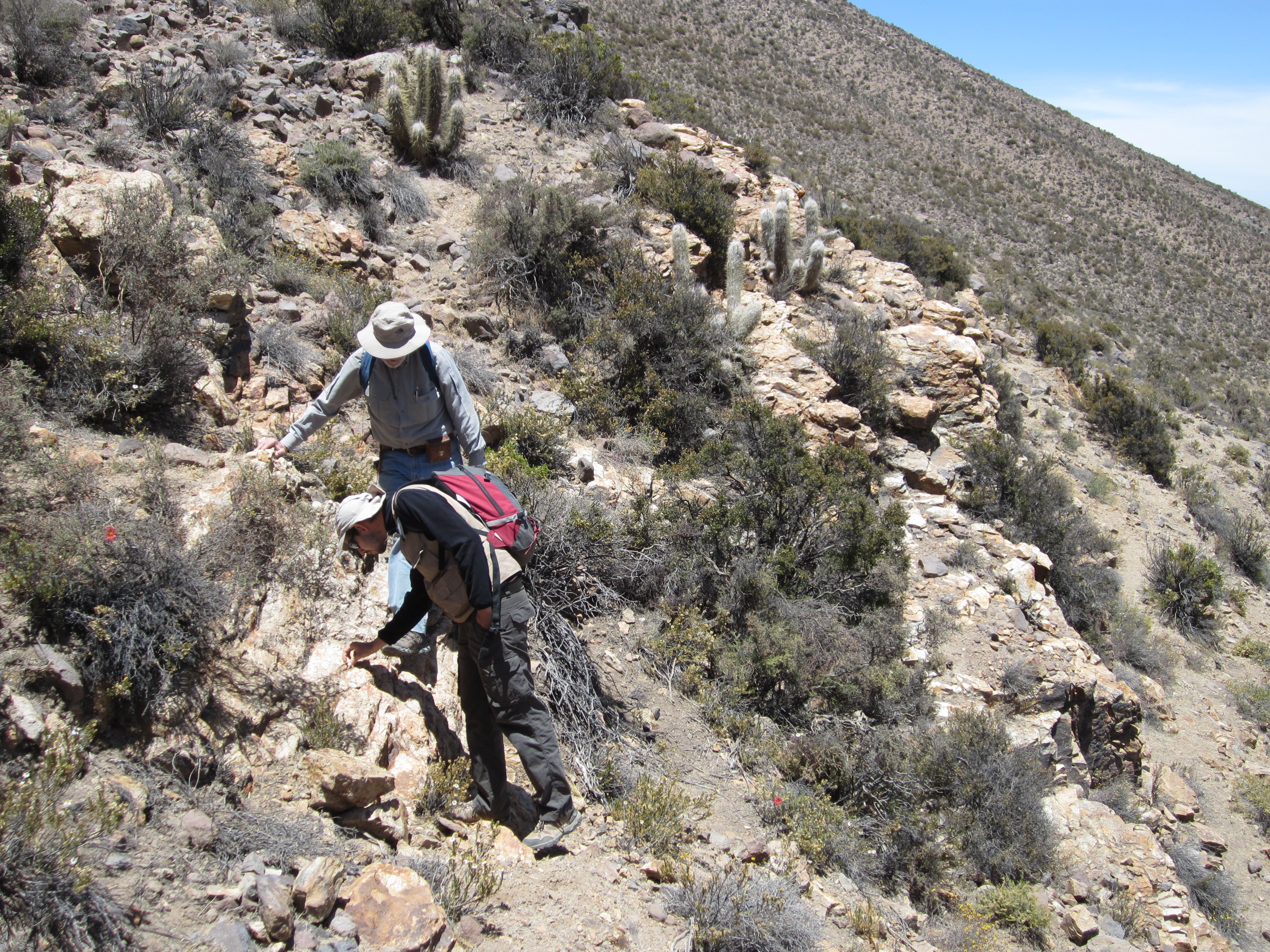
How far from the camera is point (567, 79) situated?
11.0m

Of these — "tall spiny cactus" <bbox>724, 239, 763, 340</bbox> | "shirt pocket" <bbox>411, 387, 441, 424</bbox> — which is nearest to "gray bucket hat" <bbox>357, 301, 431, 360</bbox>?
"shirt pocket" <bbox>411, 387, 441, 424</bbox>

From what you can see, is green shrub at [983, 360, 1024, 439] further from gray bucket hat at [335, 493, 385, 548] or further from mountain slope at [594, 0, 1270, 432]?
gray bucket hat at [335, 493, 385, 548]

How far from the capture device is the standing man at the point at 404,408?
117 inches

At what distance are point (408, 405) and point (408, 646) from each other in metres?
1.18

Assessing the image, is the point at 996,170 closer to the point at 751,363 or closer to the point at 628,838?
the point at 751,363

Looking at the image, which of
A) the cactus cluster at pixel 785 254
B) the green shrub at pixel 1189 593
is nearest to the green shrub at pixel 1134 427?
the green shrub at pixel 1189 593

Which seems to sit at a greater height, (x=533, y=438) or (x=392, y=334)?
(x=392, y=334)

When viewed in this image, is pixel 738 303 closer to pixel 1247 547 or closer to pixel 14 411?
pixel 14 411

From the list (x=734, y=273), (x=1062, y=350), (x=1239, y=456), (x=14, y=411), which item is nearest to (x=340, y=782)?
(x=14, y=411)

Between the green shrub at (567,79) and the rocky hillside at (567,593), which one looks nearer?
the rocky hillside at (567,593)

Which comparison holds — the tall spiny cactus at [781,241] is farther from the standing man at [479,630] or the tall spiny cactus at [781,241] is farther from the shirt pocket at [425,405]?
the standing man at [479,630]

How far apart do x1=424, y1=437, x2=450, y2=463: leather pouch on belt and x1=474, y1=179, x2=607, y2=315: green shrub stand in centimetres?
430

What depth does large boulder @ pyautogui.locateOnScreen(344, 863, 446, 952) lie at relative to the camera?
2127mm

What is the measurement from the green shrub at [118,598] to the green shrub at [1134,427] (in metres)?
14.4
